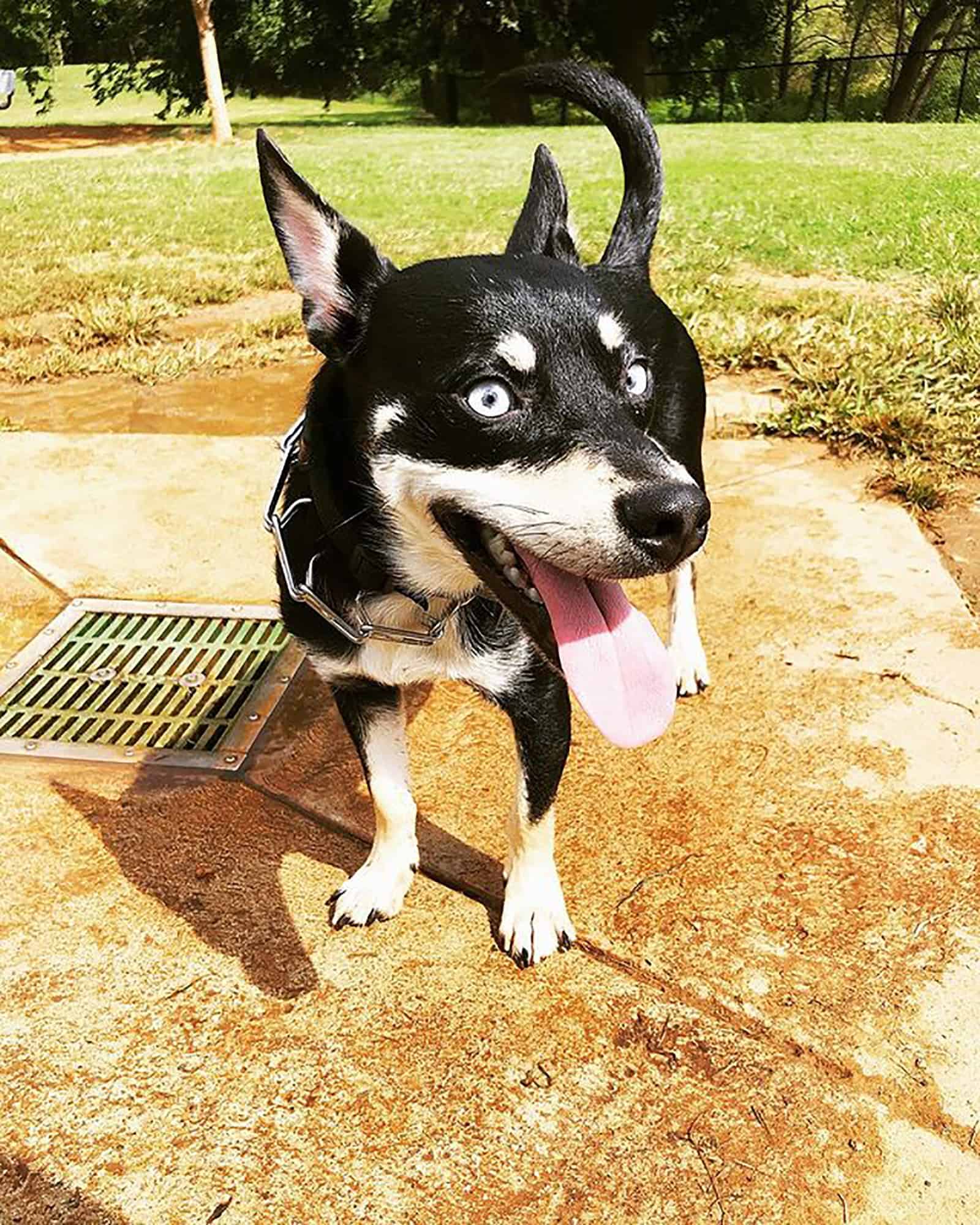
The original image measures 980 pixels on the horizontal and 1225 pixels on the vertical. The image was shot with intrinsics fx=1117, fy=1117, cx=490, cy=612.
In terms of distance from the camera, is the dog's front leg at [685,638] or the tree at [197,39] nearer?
the dog's front leg at [685,638]

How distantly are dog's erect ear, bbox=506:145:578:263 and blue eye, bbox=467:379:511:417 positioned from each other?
0.73 m

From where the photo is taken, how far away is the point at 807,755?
2787 millimetres

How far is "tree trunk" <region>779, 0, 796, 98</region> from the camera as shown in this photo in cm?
2614

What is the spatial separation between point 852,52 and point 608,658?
104 feet

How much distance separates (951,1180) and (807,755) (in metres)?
1.17

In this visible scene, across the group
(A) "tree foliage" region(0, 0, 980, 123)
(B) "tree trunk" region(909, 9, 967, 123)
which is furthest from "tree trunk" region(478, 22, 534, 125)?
(B) "tree trunk" region(909, 9, 967, 123)

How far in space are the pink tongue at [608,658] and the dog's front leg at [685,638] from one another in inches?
44.2

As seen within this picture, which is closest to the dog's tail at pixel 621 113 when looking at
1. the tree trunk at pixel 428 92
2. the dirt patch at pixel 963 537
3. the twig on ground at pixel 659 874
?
the twig on ground at pixel 659 874

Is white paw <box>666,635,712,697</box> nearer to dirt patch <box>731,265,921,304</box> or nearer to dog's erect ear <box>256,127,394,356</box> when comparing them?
dog's erect ear <box>256,127,394,356</box>

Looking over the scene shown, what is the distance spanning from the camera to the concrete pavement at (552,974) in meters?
1.80

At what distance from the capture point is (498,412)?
189cm

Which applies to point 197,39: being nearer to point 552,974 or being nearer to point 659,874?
point 659,874

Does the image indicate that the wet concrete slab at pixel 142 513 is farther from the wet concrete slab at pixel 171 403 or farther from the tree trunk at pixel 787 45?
the tree trunk at pixel 787 45

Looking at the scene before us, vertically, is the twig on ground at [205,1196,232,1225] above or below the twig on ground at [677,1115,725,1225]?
above
